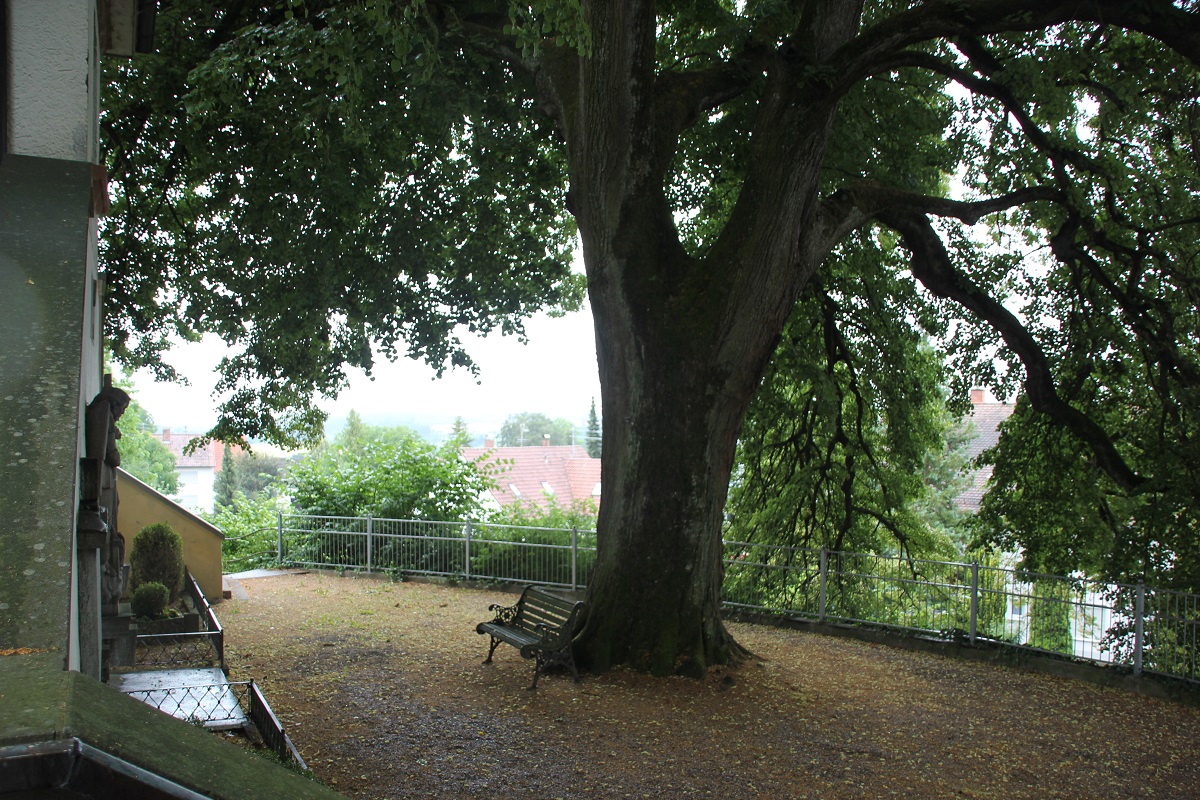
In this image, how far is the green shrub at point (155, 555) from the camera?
12.9 m

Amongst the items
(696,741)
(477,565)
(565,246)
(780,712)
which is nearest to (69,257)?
(696,741)

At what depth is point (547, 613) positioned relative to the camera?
11086 mm

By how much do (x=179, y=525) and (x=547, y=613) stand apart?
739 cm

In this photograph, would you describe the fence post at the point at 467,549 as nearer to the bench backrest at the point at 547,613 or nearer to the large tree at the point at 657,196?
the large tree at the point at 657,196

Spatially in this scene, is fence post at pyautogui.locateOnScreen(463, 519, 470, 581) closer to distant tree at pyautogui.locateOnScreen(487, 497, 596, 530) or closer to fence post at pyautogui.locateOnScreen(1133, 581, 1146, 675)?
distant tree at pyautogui.locateOnScreen(487, 497, 596, 530)

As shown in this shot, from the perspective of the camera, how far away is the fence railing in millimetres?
10797

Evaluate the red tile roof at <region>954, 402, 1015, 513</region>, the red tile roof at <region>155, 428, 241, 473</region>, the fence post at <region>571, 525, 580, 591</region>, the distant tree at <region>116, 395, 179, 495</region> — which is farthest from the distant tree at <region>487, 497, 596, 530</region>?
the red tile roof at <region>155, 428, 241, 473</region>

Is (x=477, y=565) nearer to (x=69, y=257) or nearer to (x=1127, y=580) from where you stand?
(x=1127, y=580)

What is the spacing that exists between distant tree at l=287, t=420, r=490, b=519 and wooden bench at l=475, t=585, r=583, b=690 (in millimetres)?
8910

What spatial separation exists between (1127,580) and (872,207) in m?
5.45

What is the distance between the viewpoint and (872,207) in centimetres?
1100

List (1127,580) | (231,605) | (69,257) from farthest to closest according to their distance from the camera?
(231,605), (1127,580), (69,257)

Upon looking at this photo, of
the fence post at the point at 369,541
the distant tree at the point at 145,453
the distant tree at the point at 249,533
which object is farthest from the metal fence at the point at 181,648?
the distant tree at the point at 145,453

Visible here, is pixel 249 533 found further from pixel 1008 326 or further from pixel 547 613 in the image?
pixel 1008 326
